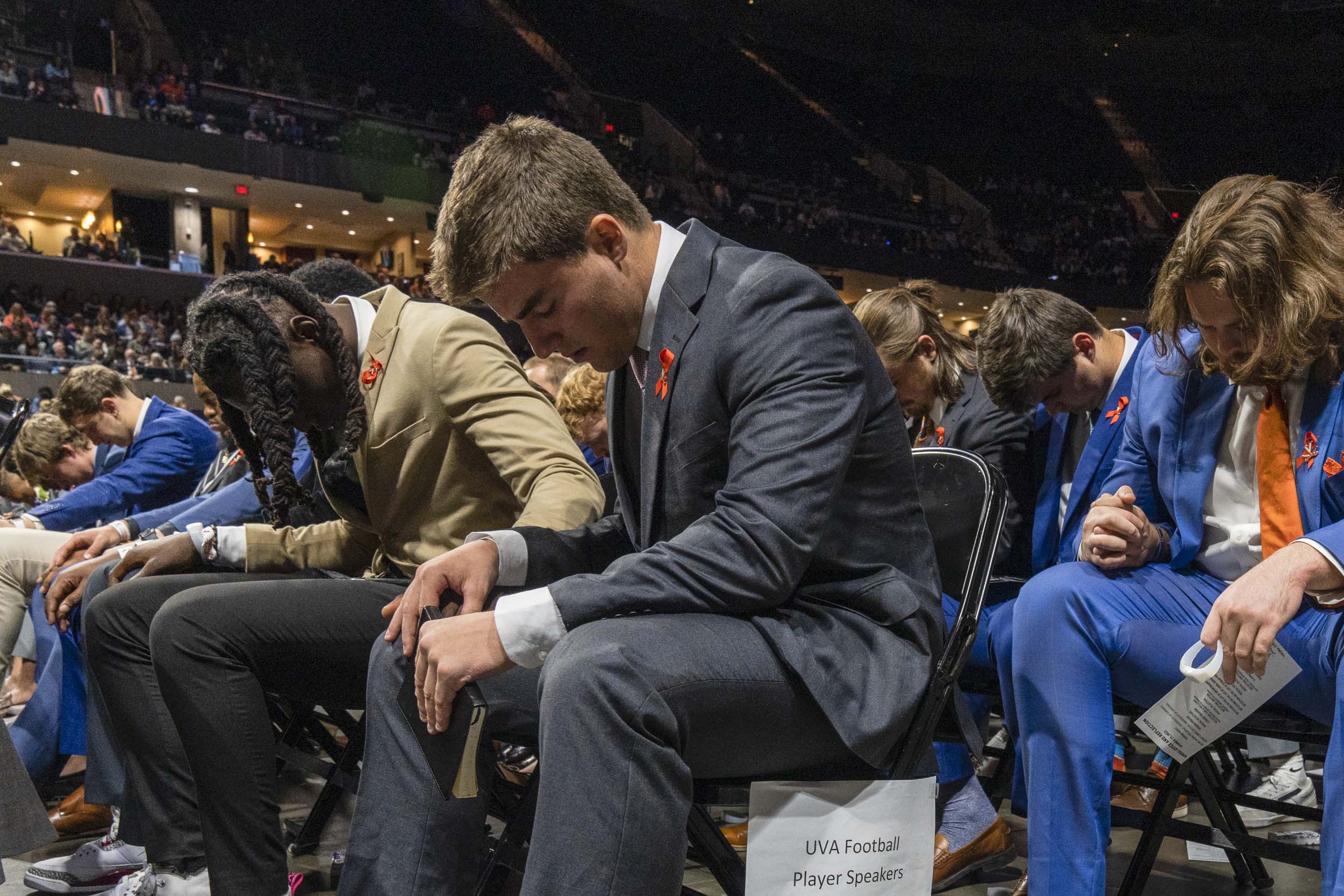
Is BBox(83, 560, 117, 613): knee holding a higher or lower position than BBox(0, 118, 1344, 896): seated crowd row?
lower

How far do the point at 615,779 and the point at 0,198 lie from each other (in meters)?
22.4

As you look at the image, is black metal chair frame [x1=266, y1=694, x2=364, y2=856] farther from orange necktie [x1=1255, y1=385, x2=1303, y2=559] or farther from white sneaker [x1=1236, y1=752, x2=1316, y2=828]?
white sneaker [x1=1236, y1=752, x2=1316, y2=828]

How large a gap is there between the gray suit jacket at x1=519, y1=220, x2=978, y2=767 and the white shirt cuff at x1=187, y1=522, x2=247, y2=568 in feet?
2.88

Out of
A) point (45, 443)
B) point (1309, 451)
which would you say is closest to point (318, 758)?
point (1309, 451)

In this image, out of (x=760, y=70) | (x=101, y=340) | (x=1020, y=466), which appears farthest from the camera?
(x=760, y=70)

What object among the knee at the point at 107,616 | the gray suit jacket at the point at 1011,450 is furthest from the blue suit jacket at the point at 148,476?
the gray suit jacket at the point at 1011,450

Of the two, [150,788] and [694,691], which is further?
[150,788]

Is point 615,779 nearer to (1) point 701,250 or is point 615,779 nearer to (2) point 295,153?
(1) point 701,250

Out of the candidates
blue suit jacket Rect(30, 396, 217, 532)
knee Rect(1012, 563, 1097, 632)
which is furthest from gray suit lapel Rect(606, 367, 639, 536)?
blue suit jacket Rect(30, 396, 217, 532)

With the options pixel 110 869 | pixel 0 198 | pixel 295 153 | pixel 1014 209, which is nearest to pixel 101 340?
pixel 295 153

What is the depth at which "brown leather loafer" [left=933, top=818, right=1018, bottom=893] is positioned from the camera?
204cm

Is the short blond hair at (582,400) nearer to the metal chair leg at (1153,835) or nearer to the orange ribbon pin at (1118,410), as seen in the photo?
the orange ribbon pin at (1118,410)

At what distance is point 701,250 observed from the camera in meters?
1.34

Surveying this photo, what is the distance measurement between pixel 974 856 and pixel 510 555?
1273mm
